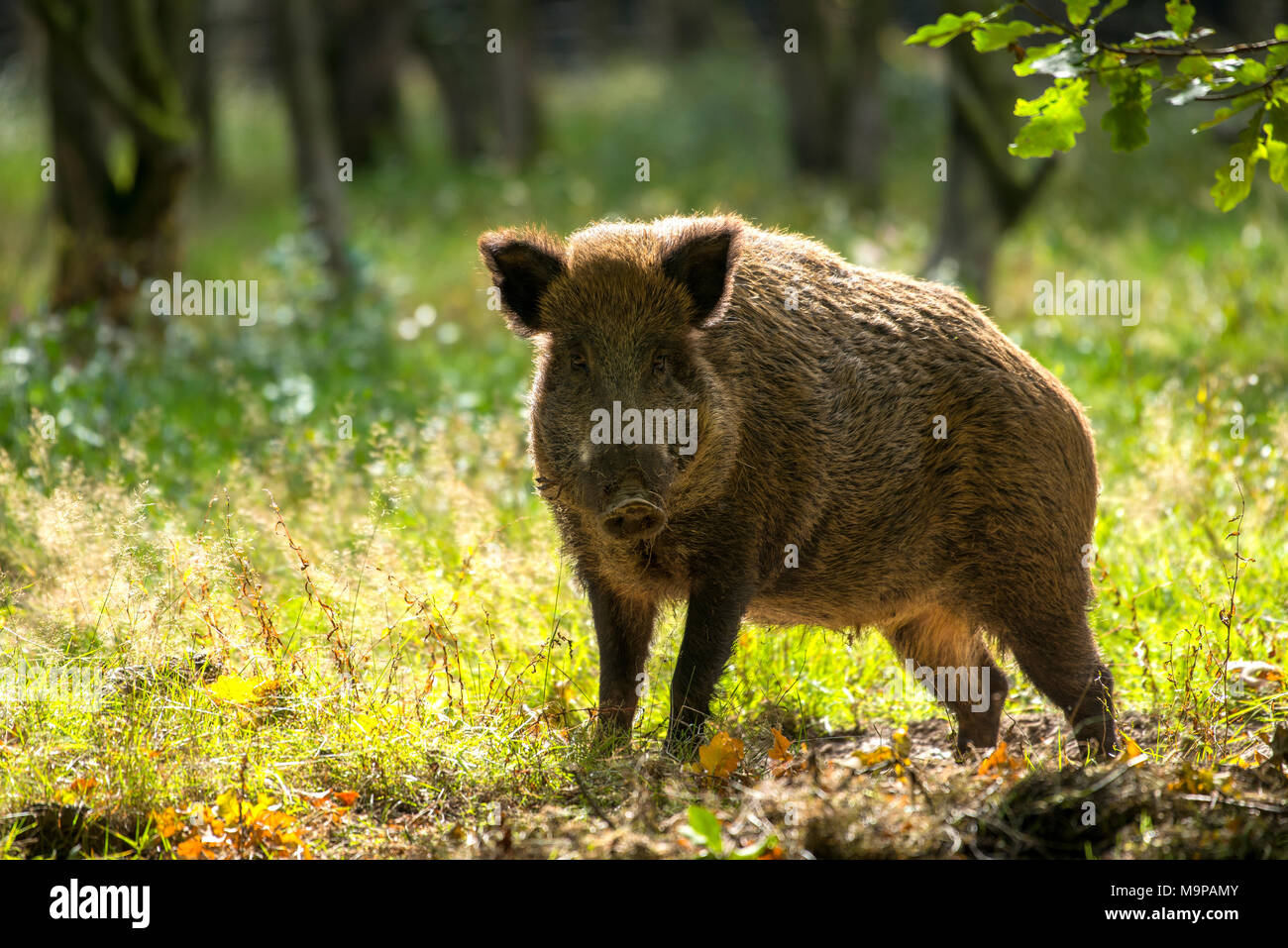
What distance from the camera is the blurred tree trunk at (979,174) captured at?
11.0 meters

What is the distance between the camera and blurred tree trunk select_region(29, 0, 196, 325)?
10.6 metres

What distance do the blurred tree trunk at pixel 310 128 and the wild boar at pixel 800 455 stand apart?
873 centimetres

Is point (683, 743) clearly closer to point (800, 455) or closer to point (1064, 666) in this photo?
point (800, 455)

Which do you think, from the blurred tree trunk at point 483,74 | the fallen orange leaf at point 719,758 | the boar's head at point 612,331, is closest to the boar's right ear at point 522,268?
the boar's head at point 612,331

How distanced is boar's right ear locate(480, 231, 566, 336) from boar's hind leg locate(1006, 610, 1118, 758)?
2085 millimetres

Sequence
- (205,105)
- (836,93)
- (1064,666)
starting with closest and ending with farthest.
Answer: (1064,666)
(836,93)
(205,105)

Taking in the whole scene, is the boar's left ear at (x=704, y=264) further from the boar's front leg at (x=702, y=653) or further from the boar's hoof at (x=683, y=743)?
the boar's hoof at (x=683, y=743)

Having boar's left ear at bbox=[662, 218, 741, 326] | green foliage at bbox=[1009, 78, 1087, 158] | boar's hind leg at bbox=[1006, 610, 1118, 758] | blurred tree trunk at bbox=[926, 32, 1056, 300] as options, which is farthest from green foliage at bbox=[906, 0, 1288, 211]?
blurred tree trunk at bbox=[926, 32, 1056, 300]

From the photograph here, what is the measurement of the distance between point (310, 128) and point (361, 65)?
36.0 feet

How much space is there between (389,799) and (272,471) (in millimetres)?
3151

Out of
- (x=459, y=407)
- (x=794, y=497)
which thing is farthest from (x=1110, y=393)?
(x=794, y=497)

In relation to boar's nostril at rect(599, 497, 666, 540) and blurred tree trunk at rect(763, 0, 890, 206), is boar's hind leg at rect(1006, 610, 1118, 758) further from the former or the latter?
blurred tree trunk at rect(763, 0, 890, 206)

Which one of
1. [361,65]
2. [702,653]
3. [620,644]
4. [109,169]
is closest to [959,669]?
[702,653]

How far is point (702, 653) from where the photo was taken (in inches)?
176
